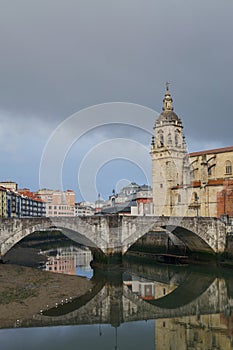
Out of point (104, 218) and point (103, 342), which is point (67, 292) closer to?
point (103, 342)

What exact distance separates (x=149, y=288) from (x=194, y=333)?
7.96 meters

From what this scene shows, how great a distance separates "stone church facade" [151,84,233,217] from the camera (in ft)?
129

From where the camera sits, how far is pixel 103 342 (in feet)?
43.0

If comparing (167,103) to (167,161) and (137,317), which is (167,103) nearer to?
(167,161)

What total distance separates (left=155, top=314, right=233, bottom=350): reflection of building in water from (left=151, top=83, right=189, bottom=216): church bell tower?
2755cm

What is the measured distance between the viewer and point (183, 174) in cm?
4406

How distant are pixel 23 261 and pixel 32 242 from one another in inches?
805

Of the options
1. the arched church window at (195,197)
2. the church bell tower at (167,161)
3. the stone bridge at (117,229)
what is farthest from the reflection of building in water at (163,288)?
the church bell tower at (167,161)

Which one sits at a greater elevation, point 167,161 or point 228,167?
point 167,161

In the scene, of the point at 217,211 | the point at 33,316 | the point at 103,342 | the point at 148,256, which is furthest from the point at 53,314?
the point at 217,211

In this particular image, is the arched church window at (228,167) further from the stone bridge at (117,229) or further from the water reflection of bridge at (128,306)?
the water reflection of bridge at (128,306)

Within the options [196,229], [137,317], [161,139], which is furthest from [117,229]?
[161,139]

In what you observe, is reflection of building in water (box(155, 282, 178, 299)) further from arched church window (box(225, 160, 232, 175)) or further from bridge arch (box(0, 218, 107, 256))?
arched church window (box(225, 160, 232, 175))

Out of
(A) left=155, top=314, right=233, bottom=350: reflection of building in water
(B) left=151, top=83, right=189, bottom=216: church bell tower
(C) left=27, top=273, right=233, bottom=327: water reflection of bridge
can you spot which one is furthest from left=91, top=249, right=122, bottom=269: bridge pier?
(B) left=151, top=83, right=189, bottom=216: church bell tower
